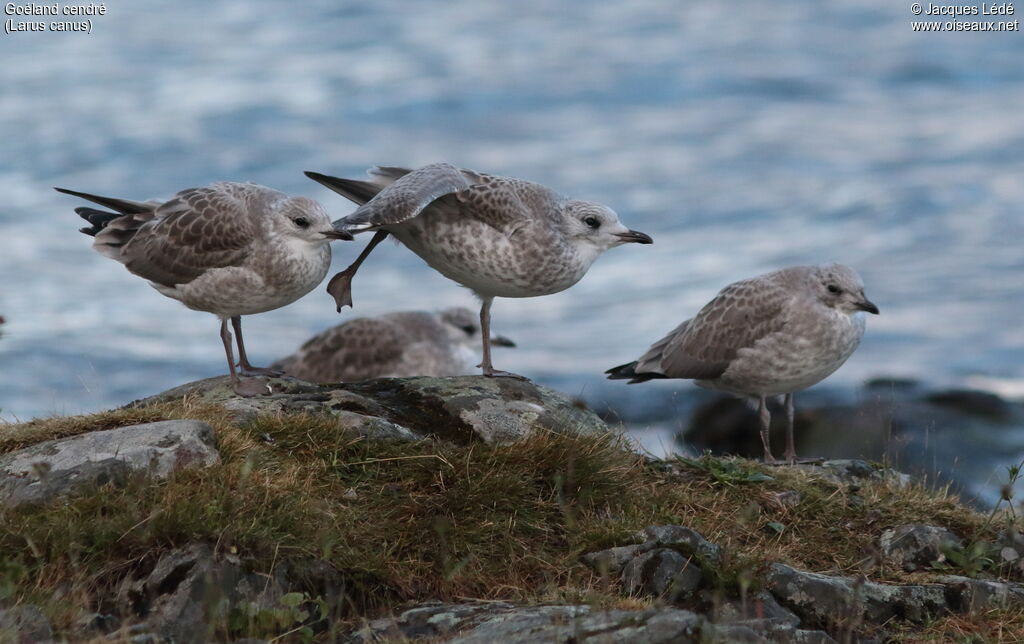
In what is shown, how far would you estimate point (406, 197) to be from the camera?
823 cm

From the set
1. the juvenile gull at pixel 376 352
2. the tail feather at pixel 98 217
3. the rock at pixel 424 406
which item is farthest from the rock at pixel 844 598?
the juvenile gull at pixel 376 352

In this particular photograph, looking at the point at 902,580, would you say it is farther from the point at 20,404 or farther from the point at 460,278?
the point at 20,404

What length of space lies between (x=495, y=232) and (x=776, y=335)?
7.29 feet

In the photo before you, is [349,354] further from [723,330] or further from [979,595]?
[979,595]

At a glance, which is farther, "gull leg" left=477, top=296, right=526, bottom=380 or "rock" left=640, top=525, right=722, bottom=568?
"gull leg" left=477, top=296, right=526, bottom=380

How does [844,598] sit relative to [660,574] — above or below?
below

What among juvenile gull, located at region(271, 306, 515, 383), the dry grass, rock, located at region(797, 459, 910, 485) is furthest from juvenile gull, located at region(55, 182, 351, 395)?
juvenile gull, located at region(271, 306, 515, 383)

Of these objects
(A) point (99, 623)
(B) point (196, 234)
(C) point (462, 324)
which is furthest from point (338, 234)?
(C) point (462, 324)

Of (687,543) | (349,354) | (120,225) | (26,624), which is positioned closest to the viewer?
(26,624)

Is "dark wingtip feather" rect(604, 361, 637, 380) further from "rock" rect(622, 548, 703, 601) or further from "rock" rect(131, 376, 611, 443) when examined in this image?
"rock" rect(622, 548, 703, 601)

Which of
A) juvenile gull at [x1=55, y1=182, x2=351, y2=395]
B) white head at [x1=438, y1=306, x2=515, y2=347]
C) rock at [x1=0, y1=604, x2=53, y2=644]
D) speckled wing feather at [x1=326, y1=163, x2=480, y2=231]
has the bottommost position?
white head at [x1=438, y1=306, x2=515, y2=347]

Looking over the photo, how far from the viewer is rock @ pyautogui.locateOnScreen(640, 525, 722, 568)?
21.0 ft

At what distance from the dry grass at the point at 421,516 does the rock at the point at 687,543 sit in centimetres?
9

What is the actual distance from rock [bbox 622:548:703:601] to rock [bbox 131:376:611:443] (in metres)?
1.37
